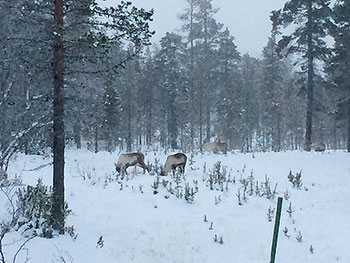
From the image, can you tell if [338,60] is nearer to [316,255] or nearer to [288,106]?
[316,255]

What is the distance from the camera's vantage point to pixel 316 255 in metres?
6.61

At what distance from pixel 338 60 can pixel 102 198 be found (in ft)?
49.2

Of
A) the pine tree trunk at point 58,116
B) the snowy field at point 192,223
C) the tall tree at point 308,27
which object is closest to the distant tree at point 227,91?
the tall tree at point 308,27

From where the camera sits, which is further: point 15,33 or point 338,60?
point 338,60

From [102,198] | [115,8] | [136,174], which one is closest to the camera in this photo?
[115,8]

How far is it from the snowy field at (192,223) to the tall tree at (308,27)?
9.18 meters

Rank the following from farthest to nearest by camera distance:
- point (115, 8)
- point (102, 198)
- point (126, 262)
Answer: point (102, 198)
point (115, 8)
point (126, 262)

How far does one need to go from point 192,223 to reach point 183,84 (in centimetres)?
2748

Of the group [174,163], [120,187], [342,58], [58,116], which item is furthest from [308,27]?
[58,116]

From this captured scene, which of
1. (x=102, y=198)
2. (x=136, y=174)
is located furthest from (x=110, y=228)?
(x=136, y=174)

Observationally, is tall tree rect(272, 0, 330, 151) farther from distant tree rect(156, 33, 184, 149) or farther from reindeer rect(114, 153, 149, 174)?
distant tree rect(156, 33, 184, 149)

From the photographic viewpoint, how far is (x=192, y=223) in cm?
783

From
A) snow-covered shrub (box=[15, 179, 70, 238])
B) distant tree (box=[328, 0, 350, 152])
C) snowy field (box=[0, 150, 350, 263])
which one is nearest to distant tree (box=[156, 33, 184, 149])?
distant tree (box=[328, 0, 350, 152])

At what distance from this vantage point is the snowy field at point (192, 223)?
6449 millimetres
